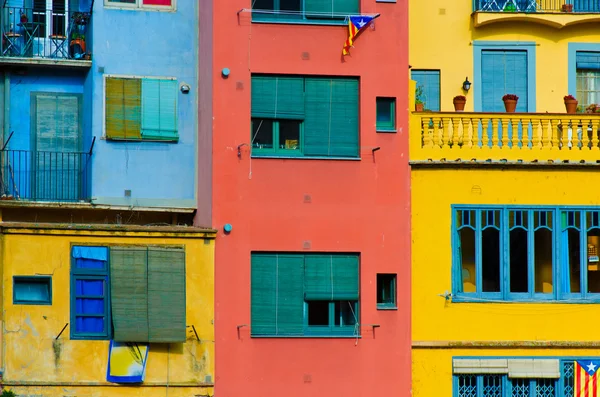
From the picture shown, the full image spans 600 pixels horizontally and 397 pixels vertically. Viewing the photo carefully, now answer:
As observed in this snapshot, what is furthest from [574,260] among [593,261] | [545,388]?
[545,388]

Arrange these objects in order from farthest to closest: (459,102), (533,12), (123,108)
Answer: (533,12) → (459,102) → (123,108)

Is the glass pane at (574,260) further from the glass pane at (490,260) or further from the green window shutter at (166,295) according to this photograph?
the green window shutter at (166,295)

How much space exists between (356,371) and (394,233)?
3044 mm

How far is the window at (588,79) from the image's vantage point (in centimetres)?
3428

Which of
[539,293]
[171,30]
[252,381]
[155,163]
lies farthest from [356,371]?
[171,30]

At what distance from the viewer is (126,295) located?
29672mm

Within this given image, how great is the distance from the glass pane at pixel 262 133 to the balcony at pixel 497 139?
10.0 feet

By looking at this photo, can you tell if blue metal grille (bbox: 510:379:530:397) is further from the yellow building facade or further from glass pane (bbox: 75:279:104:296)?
glass pane (bbox: 75:279:104:296)

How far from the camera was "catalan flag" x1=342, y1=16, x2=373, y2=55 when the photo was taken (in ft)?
101

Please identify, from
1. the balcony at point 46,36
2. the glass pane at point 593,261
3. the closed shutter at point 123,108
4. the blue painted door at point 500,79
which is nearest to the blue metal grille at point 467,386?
the glass pane at point 593,261

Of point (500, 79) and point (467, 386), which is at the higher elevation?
point (500, 79)

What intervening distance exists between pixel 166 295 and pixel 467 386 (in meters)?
6.68

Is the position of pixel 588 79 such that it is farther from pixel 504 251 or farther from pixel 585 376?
pixel 585 376

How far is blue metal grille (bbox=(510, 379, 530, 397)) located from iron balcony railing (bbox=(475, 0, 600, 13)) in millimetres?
8827
